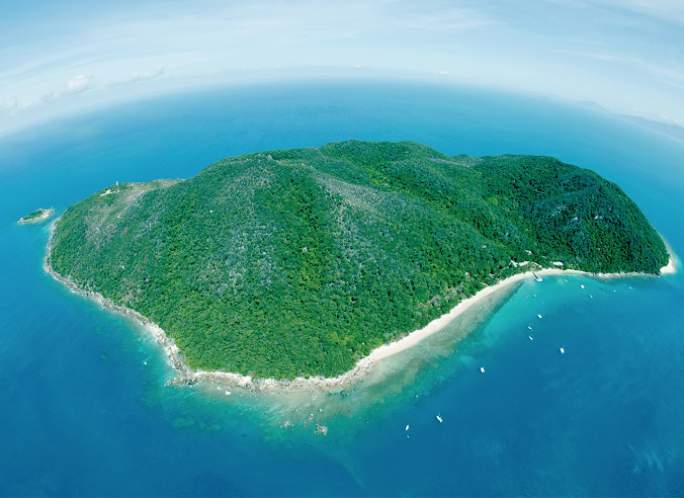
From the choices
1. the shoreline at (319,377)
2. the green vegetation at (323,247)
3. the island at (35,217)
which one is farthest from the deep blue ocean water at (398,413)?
the island at (35,217)

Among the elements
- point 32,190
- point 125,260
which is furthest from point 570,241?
point 32,190

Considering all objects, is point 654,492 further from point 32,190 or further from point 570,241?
point 32,190

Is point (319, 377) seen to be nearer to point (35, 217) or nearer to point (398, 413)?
point (398, 413)

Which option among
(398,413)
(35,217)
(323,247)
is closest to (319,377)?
(398,413)

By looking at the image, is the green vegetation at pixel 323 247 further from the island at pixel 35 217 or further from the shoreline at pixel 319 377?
the island at pixel 35 217

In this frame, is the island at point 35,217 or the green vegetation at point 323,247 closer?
the green vegetation at point 323,247

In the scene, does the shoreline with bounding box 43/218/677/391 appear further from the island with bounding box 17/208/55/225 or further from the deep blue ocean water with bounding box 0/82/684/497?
the island with bounding box 17/208/55/225
